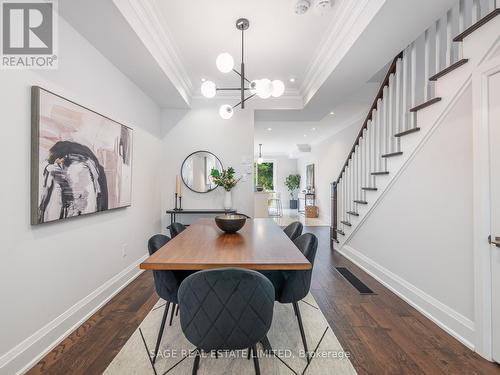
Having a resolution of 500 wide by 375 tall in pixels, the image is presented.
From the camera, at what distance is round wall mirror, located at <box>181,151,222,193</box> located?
4109 mm

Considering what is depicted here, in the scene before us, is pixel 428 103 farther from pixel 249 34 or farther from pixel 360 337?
pixel 360 337

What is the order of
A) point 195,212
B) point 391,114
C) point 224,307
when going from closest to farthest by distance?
point 224,307 < point 391,114 < point 195,212

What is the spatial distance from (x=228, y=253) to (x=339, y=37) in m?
2.46

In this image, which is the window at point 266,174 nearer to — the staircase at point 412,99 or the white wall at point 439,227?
the staircase at point 412,99

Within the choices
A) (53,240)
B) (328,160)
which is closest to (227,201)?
(53,240)

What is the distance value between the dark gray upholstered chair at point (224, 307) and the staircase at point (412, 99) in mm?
2193

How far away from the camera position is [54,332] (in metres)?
1.82

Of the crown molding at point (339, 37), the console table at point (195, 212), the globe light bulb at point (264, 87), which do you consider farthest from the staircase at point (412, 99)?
the console table at point (195, 212)

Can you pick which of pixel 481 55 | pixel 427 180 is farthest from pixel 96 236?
pixel 481 55

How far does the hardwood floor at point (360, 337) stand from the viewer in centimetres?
161

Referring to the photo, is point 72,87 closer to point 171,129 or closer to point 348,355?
point 171,129

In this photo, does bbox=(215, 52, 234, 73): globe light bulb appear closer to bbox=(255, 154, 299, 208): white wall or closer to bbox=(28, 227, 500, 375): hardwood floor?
bbox=(28, 227, 500, 375): hardwood floor

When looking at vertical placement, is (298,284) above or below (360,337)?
above

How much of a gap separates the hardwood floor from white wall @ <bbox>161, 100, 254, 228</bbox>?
1698 millimetres
